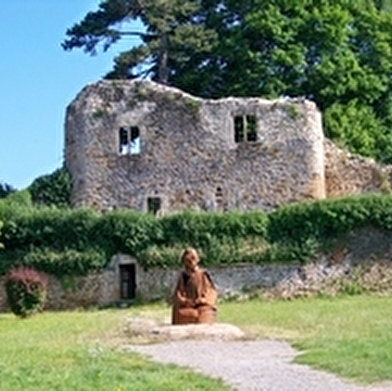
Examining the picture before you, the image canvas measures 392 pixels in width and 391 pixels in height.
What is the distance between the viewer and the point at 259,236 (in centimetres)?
3366

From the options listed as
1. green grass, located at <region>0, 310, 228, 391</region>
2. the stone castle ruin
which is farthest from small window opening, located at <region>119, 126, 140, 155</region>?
green grass, located at <region>0, 310, 228, 391</region>

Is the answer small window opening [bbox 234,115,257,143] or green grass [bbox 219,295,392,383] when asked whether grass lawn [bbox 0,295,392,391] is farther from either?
small window opening [bbox 234,115,257,143]

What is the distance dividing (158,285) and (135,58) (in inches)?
572

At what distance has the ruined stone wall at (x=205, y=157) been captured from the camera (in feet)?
123

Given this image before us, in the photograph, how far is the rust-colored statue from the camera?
19516mm

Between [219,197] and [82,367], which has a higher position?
[219,197]

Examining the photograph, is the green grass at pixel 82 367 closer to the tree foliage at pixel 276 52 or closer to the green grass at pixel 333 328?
the green grass at pixel 333 328

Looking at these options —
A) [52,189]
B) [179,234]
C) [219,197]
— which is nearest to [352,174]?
[219,197]

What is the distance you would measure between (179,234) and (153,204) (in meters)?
4.38

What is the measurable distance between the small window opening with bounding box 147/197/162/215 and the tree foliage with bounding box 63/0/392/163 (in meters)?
7.69

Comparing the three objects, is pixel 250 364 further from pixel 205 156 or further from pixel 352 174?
pixel 352 174

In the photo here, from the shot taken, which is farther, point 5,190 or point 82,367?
point 5,190

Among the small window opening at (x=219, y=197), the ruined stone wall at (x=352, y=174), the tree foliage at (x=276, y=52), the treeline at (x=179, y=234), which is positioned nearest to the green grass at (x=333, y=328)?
the treeline at (x=179, y=234)

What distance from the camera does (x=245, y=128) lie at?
37781mm
